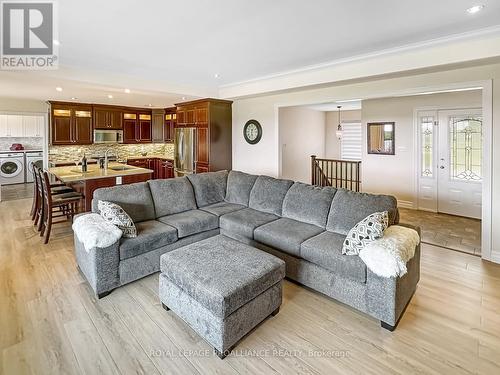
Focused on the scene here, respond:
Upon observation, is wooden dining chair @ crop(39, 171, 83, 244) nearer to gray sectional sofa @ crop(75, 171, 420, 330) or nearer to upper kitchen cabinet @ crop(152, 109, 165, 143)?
gray sectional sofa @ crop(75, 171, 420, 330)

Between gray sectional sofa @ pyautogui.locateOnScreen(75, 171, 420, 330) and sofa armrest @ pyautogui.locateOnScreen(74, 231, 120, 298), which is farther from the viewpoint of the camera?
sofa armrest @ pyautogui.locateOnScreen(74, 231, 120, 298)

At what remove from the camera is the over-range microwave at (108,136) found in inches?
342

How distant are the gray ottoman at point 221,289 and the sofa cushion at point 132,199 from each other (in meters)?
1.27

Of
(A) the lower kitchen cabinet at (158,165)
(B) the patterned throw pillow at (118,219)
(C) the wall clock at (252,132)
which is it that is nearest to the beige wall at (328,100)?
(C) the wall clock at (252,132)

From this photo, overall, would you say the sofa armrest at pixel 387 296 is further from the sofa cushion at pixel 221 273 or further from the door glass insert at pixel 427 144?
the door glass insert at pixel 427 144

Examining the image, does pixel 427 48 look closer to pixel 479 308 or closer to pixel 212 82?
pixel 479 308

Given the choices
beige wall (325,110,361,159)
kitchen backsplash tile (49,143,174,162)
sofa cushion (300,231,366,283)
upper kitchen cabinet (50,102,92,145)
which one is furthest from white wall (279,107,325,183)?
upper kitchen cabinet (50,102,92,145)

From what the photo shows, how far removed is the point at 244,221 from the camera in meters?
3.75

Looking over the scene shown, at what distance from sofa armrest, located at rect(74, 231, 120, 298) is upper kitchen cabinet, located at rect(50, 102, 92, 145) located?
6.57 metres

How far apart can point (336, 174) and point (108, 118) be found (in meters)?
6.88

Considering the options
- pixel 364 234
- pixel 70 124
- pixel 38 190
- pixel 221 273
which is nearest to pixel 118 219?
pixel 221 273

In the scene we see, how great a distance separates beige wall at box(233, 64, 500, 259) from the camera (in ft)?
11.9

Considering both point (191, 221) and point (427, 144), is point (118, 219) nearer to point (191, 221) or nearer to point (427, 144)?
point (191, 221)

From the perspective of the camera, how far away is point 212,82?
6.04 meters
